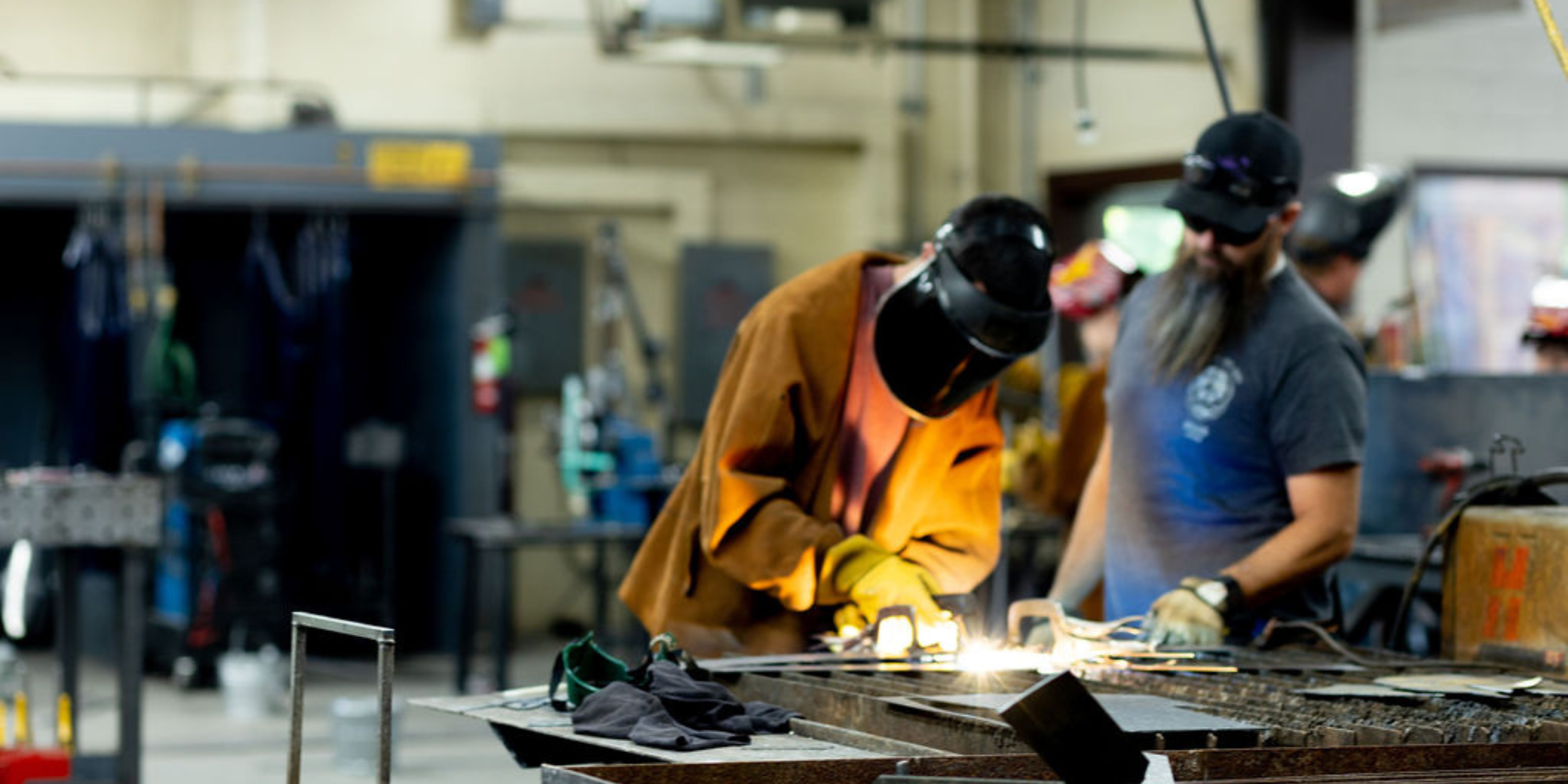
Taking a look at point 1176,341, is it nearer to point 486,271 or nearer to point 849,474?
point 849,474

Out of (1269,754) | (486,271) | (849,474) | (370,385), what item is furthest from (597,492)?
(1269,754)

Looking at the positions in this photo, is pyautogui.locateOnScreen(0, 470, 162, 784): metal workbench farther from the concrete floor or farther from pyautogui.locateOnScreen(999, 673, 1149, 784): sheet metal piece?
pyautogui.locateOnScreen(999, 673, 1149, 784): sheet metal piece

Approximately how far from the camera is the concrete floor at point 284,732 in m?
6.86

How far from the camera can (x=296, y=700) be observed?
228cm

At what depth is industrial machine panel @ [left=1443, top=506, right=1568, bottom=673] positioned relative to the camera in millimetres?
3020

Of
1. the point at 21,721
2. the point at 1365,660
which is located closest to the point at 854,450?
the point at 1365,660

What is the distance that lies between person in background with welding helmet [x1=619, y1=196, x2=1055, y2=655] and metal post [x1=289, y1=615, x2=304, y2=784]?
3.12ft

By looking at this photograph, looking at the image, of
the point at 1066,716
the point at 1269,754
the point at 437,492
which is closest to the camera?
the point at 1066,716

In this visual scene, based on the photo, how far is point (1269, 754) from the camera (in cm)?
220

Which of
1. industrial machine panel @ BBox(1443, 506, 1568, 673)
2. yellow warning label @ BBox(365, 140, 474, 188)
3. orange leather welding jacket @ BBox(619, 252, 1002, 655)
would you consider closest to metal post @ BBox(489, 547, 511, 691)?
yellow warning label @ BBox(365, 140, 474, 188)

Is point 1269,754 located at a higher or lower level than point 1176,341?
lower

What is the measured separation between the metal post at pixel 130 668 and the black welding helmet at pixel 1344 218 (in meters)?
3.22

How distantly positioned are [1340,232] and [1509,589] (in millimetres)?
2557

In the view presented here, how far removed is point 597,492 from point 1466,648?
590cm
